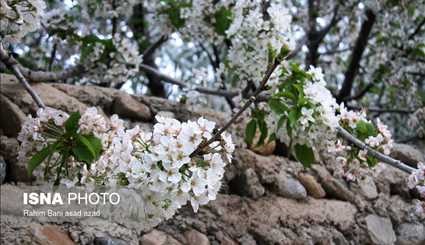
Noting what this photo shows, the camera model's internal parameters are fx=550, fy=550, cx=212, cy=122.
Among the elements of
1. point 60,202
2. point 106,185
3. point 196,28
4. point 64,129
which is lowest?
point 60,202

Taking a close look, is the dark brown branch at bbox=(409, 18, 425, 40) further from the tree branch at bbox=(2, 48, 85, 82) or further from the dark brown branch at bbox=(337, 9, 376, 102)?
the tree branch at bbox=(2, 48, 85, 82)

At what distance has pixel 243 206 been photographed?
9.03 ft

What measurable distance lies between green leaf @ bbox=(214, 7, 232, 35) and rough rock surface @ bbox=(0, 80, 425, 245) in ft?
2.07

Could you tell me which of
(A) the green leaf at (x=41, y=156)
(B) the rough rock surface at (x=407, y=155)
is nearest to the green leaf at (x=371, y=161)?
(B) the rough rock surface at (x=407, y=155)

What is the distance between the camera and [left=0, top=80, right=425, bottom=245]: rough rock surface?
2.22m

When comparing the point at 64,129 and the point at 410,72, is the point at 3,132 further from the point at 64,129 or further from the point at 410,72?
the point at 410,72

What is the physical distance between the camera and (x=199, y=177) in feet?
5.38

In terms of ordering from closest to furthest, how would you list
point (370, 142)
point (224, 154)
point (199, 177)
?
point (199, 177) → point (224, 154) → point (370, 142)

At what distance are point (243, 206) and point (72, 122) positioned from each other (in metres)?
1.19

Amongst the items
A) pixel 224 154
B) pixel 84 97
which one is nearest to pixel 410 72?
pixel 84 97

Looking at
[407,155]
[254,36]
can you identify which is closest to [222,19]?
[254,36]

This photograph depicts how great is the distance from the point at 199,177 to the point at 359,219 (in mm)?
1636

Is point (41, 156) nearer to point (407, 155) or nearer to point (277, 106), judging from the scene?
point (277, 106)

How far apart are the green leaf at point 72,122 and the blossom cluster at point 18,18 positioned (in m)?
0.41
